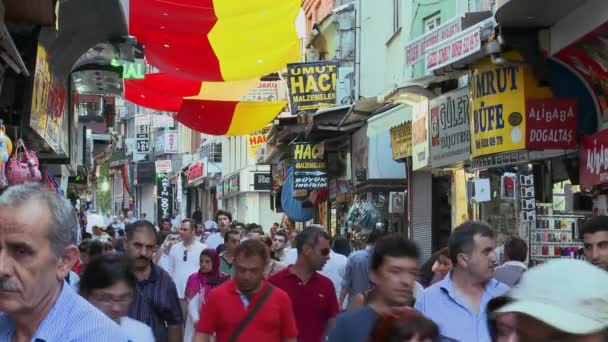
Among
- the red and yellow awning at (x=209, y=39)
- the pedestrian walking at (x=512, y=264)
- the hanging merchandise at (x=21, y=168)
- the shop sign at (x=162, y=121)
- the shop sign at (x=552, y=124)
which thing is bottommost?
the pedestrian walking at (x=512, y=264)

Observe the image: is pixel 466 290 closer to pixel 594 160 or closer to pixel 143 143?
pixel 594 160

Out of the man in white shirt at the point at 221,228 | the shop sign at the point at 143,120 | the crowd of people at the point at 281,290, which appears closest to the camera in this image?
the crowd of people at the point at 281,290

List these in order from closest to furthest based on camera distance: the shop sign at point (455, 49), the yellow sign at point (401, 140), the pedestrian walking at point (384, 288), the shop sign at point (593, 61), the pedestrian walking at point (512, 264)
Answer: the pedestrian walking at point (384, 288)
the pedestrian walking at point (512, 264)
the shop sign at point (593, 61)
the shop sign at point (455, 49)
the yellow sign at point (401, 140)

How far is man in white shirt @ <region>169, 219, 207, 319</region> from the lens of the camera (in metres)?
13.4

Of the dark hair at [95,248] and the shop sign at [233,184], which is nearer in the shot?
the dark hair at [95,248]

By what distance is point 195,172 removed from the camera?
63625 mm

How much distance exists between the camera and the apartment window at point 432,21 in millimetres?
19547

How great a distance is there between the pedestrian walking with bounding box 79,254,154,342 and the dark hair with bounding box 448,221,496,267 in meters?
1.73

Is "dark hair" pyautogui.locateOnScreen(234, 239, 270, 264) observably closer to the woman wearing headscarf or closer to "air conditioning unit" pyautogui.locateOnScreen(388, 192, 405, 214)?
the woman wearing headscarf

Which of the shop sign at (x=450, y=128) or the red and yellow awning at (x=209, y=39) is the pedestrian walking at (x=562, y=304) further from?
the shop sign at (x=450, y=128)

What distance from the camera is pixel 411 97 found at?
749 inches

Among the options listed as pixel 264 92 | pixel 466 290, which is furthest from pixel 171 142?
pixel 466 290

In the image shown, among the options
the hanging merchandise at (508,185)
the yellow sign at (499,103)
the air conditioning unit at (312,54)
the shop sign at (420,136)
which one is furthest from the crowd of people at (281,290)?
the air conditioning unit at (312,54)

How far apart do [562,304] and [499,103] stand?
11.8 m
